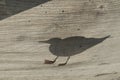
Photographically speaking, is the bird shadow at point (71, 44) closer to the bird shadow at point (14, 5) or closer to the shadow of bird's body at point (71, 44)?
the shadow of bird's body at point (71, 44)

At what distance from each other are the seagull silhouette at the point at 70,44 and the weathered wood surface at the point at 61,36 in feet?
0.08

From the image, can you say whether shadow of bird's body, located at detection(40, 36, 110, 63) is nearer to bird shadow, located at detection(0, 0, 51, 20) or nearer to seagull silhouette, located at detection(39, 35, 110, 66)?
seagull silhouette, located at detection(39, 35, 110, 66)

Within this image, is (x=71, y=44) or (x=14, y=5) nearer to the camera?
(x=71, y=44)

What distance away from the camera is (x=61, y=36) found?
228cm

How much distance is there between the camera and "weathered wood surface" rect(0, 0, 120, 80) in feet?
6.93

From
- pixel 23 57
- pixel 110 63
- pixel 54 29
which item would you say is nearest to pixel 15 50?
pixel 23 57

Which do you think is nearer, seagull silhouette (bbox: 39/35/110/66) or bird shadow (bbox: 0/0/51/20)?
seagull silhouette (bbox: 39/35/110/66)

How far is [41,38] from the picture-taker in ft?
7.52

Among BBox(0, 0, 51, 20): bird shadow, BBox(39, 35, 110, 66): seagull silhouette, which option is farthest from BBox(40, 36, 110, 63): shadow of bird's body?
BBox(0, 0, 51, 20): bird shadow

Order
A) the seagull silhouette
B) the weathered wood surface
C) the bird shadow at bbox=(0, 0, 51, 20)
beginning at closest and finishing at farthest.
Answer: the weathered wood surface < the seagull silhouette < the bird shadow at bbox=(0, 0, 51, 20)

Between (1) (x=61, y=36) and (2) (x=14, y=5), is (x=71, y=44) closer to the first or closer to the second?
(1) (x=61, y=36)

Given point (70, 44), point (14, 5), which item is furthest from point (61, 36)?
point (14, 5)

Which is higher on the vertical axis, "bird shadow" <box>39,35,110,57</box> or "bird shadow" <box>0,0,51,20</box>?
"bird shadow" <box>0,0,51,20</box>

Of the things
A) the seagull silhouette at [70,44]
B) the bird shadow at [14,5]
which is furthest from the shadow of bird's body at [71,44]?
the bird shadow at [14,5]
